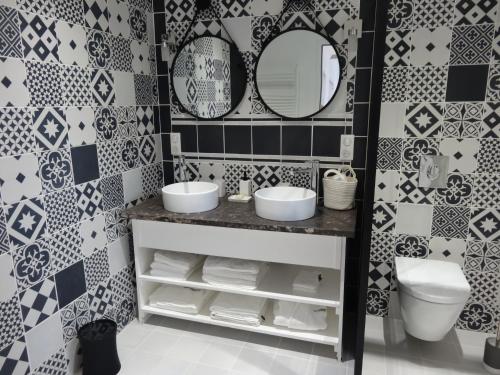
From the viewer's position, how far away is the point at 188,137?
2598 mm

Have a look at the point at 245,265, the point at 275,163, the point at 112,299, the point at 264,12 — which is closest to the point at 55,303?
the point at 112,299

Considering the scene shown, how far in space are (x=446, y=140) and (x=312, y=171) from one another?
2.55 feet

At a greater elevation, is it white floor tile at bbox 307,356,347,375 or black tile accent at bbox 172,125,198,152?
black tile accent at bbox 172,125,198,152

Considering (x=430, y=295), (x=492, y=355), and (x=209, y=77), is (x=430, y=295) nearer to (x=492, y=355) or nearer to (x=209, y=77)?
(x=492, y=355)

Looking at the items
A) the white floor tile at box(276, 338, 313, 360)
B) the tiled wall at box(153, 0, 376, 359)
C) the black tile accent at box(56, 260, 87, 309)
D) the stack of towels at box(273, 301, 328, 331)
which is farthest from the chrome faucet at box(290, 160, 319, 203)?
the black tile accent at box(56, 260, 87, 309)

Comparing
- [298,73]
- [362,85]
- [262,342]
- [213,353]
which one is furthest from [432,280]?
[298,73]

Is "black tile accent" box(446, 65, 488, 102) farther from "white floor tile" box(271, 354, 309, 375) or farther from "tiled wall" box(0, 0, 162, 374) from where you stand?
"tiled wall" box(0, 0, 162, 374)

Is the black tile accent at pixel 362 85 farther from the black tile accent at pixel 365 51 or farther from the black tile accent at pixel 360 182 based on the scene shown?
the black tile accent at pixel 360 182

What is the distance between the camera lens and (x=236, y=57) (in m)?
2.37

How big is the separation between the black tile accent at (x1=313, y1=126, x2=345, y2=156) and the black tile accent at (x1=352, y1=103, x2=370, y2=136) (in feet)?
0.26

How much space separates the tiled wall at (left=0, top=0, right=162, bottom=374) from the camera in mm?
1600

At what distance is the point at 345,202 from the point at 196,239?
86 centimetres

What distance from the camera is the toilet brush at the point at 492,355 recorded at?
175 centimetres

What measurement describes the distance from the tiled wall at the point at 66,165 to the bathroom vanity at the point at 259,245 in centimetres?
19
